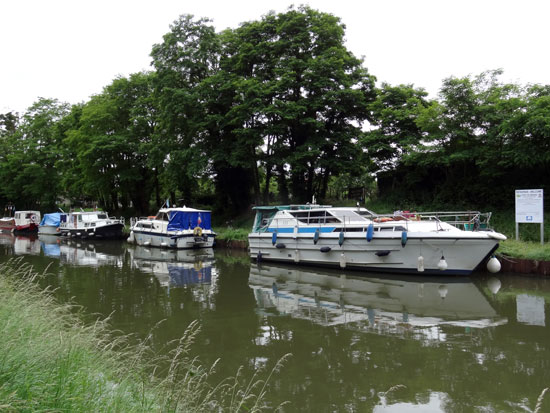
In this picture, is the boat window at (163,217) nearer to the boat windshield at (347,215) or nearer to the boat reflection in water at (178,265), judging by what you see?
the boat reflection in water at (178,265)

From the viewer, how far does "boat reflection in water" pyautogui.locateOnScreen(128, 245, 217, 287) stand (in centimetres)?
1415

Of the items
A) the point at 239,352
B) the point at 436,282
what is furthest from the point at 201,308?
the point at 436,282

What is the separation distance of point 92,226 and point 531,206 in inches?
1172

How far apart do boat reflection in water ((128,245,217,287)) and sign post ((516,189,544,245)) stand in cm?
1155

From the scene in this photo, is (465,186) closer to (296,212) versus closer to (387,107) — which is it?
(387,107)

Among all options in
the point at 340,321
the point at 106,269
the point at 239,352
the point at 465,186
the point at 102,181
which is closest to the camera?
the point at 239,352

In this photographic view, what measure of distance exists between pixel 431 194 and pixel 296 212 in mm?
8858

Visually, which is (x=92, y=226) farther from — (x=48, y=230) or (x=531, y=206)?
(x=531, y=206)

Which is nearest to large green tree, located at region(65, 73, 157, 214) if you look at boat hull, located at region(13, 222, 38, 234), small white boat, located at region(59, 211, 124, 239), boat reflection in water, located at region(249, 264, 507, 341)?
small white boat, located at region(59, 211, 124, 239)

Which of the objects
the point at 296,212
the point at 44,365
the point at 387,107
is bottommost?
the point at 44,365

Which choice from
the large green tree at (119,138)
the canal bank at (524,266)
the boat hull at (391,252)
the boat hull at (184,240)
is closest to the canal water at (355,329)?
the canal bank at (524,266)

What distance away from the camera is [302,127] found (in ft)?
82.7

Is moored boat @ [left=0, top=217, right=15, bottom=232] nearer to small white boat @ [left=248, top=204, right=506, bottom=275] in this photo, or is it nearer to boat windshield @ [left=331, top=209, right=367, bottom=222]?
small white boat @ [left=248, top=204, right=506, bottom=275]

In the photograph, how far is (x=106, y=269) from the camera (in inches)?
659
